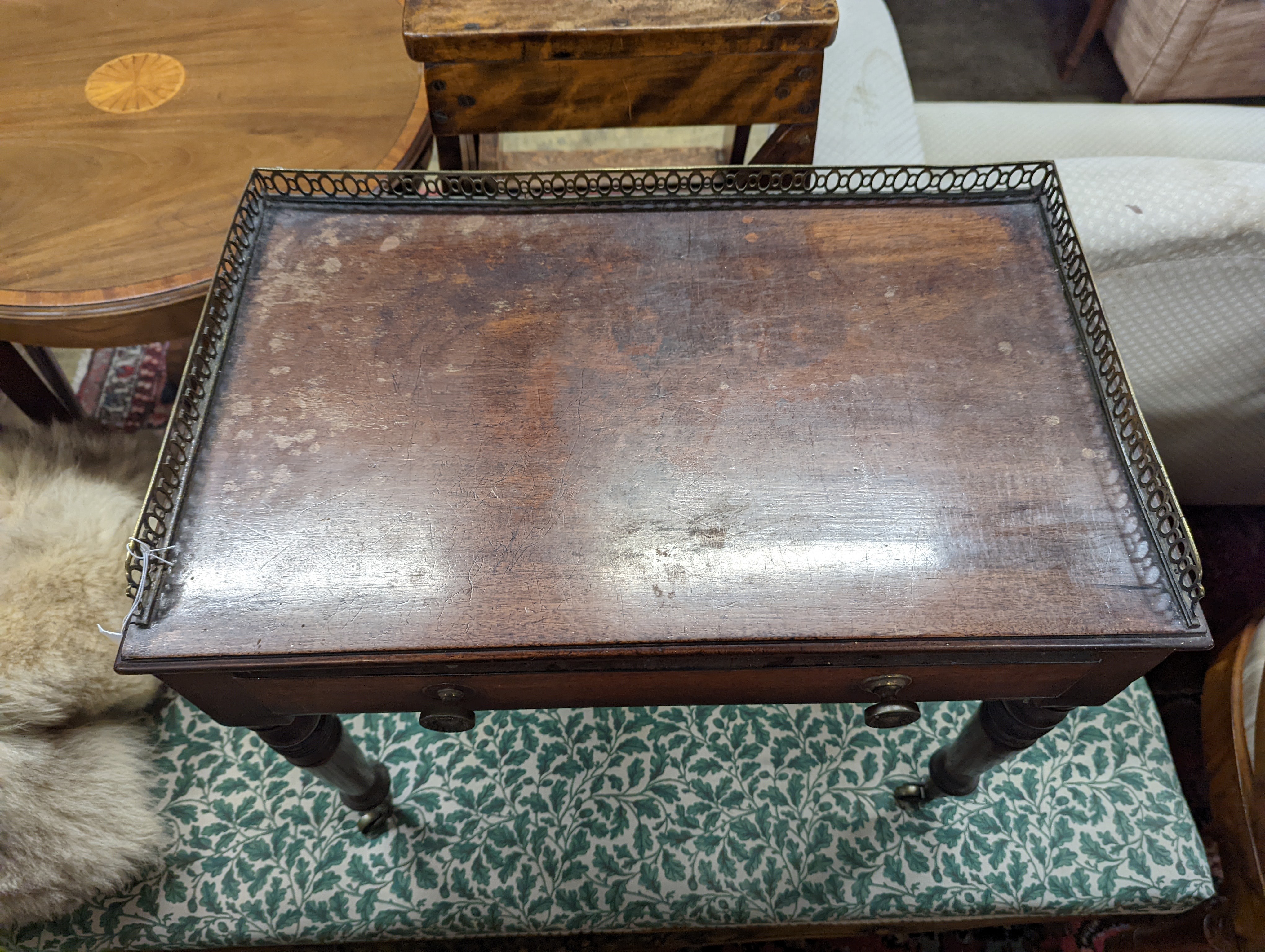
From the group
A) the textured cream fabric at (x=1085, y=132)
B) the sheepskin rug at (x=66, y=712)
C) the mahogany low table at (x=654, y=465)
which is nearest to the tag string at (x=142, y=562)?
the mahogany low table at (x=654, y=465)

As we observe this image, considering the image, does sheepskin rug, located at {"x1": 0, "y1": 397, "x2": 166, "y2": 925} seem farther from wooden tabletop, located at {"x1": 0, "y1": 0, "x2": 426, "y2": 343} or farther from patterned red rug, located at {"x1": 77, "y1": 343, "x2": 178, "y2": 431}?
patterned red rug, located at {"x1": 77, "y1": 343, "x2": 178, "y2": 431}

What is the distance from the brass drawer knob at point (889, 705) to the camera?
3.08ft

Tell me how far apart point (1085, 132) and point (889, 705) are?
164cm

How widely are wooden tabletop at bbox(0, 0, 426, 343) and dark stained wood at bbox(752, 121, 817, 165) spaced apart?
72cm

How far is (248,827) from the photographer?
4.35 feet

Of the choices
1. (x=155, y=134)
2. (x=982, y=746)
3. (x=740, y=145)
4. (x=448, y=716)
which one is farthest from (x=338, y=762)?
(x=740, y=145)

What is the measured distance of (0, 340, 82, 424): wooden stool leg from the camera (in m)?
1.74

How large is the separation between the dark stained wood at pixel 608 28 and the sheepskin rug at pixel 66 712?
999mm

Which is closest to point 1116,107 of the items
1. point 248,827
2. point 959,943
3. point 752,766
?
point 752,766

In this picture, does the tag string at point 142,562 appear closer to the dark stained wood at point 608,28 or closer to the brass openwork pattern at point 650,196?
the brass openwork pattern at point 650,196

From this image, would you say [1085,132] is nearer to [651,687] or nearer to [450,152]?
[450,152]

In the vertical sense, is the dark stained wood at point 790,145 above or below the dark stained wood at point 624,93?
below

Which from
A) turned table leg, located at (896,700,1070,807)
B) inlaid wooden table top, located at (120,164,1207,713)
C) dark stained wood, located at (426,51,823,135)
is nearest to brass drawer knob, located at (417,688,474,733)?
inlaid wooden table top, located at (120,164,1207,713)

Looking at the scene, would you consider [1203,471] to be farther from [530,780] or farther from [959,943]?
[530,780]
